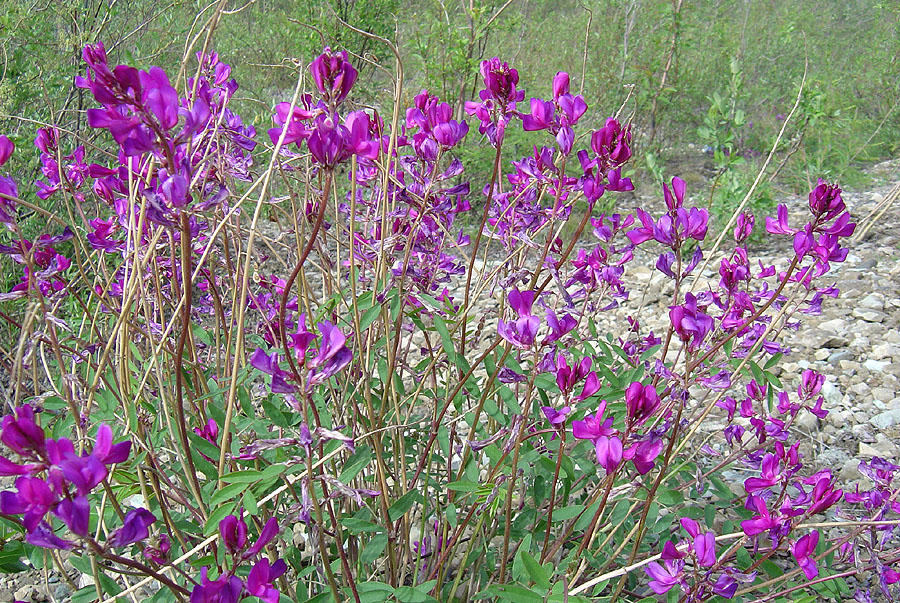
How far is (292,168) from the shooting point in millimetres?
1334

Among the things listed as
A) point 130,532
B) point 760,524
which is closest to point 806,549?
point 760,524

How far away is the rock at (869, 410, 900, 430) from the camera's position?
2.54 meters

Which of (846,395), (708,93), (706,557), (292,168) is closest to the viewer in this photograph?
(706,557)

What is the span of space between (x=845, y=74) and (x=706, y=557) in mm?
7808

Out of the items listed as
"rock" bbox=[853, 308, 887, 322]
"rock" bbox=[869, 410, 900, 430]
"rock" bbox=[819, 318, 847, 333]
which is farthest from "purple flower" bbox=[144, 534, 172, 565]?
"rock" bbox=[853, 308, 887, 322]

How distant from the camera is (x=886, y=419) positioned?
2572 millimetres

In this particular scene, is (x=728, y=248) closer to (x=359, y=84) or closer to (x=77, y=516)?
(x=359, y=84)

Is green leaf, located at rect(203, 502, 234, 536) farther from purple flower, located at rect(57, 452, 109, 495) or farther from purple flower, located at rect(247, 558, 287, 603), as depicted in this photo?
purple flower, located at rect(57, 452, 109, 495)

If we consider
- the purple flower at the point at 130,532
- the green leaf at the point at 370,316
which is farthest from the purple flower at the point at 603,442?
the purple flower at the point at 130,532

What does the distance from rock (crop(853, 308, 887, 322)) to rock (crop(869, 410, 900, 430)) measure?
2.50 ft

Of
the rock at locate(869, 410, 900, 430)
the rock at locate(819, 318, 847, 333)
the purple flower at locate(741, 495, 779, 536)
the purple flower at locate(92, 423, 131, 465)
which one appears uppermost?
the purple flower at locate(92, 423, 131, 465)

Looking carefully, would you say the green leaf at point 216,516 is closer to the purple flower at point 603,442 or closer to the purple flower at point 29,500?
the purple flower at point 29,500

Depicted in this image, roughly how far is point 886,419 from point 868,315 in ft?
2.84

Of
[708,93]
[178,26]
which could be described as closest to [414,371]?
[178,26]
